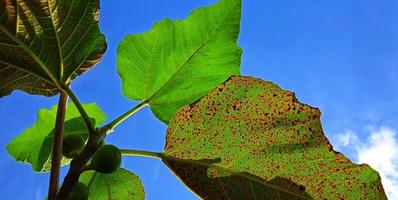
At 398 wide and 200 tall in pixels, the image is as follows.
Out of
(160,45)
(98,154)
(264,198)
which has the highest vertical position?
(160,45)

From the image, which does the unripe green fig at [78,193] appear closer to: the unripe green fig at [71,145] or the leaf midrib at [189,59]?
the unripe green fig at [71,145]

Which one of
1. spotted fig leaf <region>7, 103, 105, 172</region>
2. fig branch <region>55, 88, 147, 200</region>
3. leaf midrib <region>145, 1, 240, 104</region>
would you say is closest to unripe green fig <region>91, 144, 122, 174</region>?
fig branch <region>55, 88, 147, 200</region>

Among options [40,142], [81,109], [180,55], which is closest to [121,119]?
[81,109]

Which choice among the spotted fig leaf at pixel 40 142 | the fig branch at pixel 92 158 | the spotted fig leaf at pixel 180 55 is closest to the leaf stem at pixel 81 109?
the fig branch at pixel 92 158

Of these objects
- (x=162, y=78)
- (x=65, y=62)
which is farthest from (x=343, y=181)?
(x=65, y=62)

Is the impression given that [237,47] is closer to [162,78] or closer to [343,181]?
[162,78]

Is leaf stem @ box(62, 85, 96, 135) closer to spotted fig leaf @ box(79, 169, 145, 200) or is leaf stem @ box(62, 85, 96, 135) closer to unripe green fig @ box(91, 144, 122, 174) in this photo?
unripe green fig @ box(91, 144, 122, 174)
